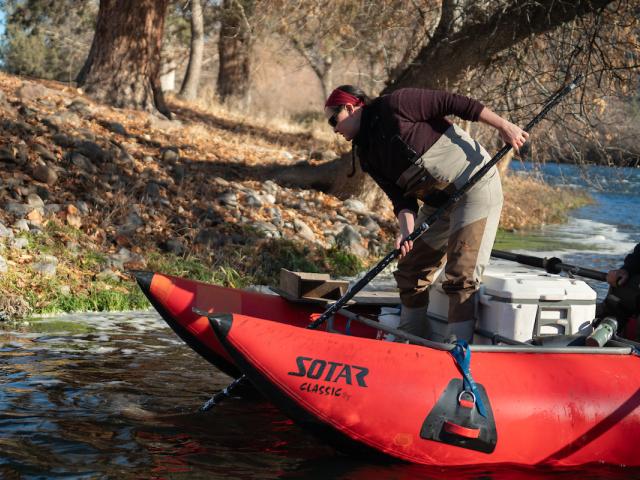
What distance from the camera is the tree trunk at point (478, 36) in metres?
11.5

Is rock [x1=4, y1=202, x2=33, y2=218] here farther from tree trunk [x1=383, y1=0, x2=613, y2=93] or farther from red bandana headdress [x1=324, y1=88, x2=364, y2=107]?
tree trunk [x1=383, y1=0, x2=613, y2=93]

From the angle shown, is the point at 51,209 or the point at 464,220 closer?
the point at 464,220

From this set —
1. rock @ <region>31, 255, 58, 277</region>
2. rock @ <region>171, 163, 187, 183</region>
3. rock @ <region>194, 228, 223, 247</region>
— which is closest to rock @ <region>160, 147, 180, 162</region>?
rock @ <region>171, 163, 187, 183</region>

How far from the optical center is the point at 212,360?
6.24 m

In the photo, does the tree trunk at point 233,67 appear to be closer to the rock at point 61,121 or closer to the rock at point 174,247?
the rock at point 61,121

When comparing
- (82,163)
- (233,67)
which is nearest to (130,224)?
(82,163)

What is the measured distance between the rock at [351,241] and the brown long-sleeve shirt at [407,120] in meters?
6.24

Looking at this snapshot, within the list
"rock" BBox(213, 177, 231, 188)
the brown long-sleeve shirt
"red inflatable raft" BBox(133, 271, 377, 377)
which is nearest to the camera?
the brown long-sleeve shirt

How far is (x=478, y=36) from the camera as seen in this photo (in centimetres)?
1221

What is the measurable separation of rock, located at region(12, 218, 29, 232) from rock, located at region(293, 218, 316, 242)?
3555 millimetres

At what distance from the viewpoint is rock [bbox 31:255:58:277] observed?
335 inches

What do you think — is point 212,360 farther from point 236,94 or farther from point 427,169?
point 236,94

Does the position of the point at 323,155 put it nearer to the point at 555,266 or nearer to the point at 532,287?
the point at 555,266

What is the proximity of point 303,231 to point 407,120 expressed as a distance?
6.33 meters
